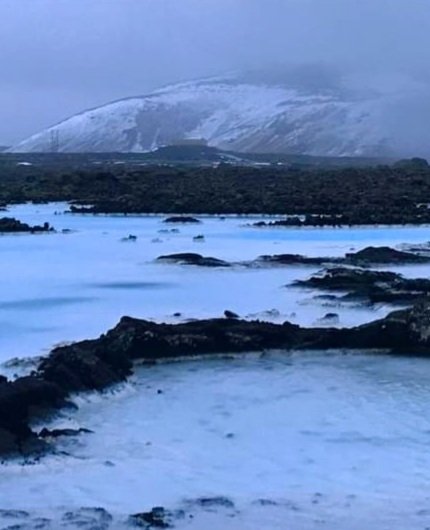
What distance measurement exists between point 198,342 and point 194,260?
5363 mm

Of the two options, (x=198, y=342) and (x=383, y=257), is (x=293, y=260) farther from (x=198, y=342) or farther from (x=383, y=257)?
(x=198, y=342)

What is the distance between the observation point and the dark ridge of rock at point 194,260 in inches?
480

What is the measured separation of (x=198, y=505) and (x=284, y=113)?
11205 cm

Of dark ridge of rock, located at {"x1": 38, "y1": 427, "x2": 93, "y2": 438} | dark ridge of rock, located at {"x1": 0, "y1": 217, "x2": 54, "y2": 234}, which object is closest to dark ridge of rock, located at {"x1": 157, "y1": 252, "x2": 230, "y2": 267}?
dark ridge of rock, located at {"x1": 0, "y1": 217, "x2": 54, "y2": 234}

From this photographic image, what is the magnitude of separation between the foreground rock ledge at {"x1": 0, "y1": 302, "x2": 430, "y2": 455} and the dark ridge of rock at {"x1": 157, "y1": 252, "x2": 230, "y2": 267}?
181 inches

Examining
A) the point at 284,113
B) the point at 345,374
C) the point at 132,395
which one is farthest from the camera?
the point at 284,113

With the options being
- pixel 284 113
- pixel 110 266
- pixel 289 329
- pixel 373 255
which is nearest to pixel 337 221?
pixel 373 255

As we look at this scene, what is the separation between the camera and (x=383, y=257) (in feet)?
41.7

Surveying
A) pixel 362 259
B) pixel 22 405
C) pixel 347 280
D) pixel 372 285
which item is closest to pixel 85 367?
pixel 22 405

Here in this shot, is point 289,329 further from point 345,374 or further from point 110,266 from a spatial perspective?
point 110,266

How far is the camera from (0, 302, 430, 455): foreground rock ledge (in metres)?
6.00

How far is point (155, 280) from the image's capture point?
36.1 ft

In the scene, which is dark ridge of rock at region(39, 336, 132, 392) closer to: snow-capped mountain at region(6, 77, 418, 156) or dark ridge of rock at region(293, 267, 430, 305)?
dark ridge of rock at region(293, 267, 430, 305)

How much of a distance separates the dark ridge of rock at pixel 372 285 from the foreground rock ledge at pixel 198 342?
5.59ft
